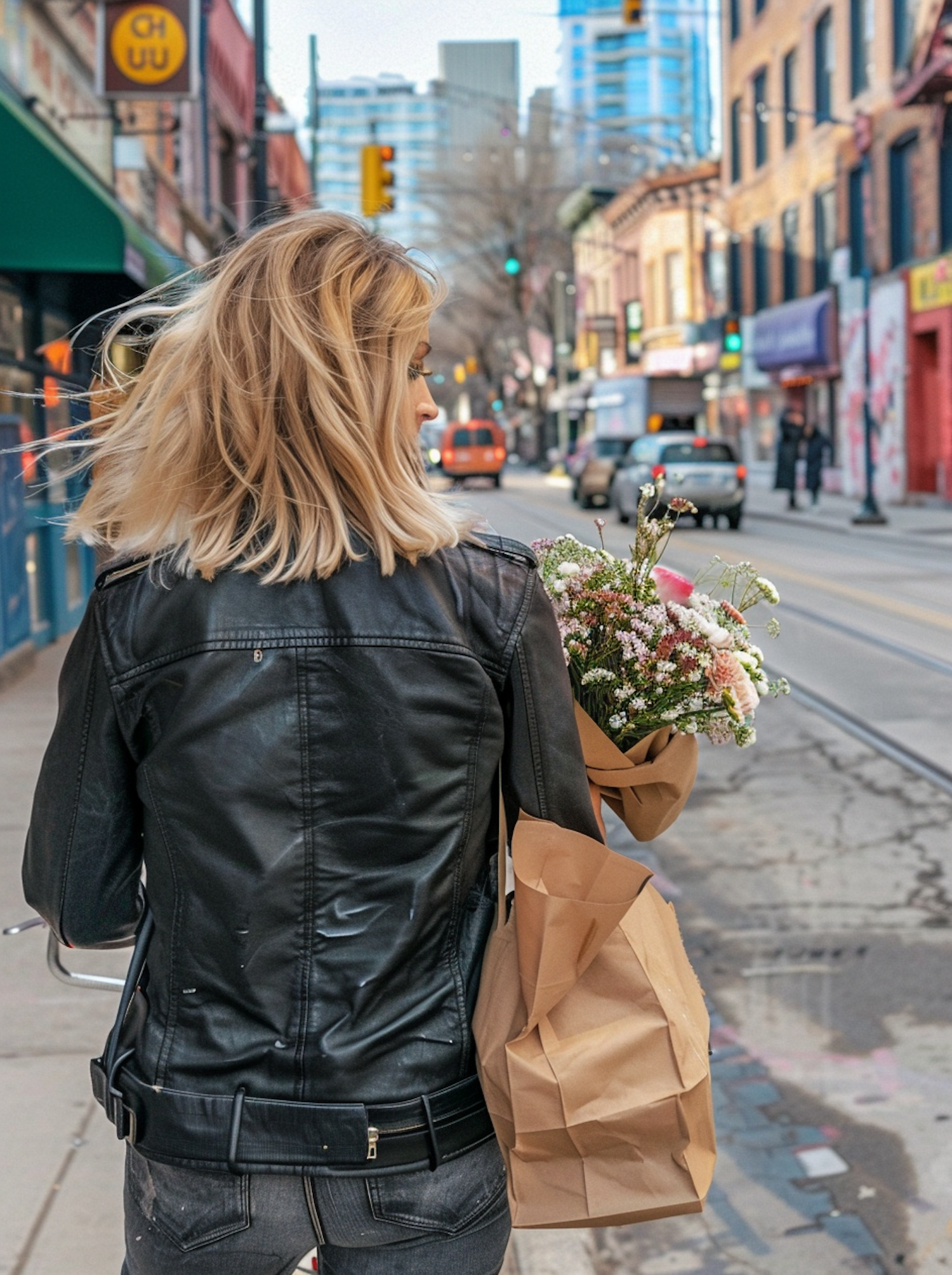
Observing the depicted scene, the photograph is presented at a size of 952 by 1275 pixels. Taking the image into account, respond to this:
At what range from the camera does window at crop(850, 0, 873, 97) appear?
32.1 metres

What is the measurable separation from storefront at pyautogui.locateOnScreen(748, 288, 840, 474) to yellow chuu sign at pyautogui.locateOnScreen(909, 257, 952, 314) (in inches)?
185

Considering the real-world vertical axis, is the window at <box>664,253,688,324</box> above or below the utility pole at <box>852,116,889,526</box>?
above

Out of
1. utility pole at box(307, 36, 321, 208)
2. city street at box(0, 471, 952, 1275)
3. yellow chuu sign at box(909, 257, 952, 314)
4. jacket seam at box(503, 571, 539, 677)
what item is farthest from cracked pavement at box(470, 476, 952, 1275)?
utility pole at box(307, 36, 321, 208)

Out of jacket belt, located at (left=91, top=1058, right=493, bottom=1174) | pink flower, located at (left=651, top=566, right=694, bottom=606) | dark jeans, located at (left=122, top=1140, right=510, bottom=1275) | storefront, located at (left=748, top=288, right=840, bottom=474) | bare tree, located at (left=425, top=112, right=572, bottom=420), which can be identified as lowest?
dark jeans, located at (left=122, top=1140, right=510, bottom=1275)

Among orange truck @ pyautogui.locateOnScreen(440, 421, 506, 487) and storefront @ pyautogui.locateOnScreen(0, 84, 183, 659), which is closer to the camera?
storefront @ pyautogui.locateOnScreen(0, 84, 183, 659)

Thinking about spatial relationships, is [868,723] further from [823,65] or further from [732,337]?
[823,65]

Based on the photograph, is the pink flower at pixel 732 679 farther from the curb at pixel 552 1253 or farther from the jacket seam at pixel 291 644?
the curb at pixel 552 1253

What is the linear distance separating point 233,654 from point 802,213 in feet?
124

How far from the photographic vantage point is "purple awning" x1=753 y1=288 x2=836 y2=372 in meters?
34.2

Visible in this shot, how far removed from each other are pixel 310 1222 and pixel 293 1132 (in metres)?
0.13

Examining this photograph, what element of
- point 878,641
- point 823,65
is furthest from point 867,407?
point 878,641

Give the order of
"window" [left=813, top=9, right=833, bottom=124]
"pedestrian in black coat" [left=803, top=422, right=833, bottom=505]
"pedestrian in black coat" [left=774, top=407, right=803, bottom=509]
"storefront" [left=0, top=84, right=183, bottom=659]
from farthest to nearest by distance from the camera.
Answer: "window" [left=813, top=9, right=833, bottom=124] → "pedestrian in black coat" [left=774, top=407, right=803, bottom=509] → "pedestrian in black coat" [left=803, top=422, right=833, bottom=505] → "storefront" [left=0, top=84, right=183, bottom=659]

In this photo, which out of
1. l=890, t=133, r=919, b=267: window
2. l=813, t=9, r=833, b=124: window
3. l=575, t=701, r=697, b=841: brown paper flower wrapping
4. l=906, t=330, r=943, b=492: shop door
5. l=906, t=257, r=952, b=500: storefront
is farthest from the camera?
Answer: l=813, t=9, r=833, b=124: window

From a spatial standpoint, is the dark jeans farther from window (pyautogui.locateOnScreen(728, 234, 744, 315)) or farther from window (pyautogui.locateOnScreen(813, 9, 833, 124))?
window (pyautogui.locateOnScreen(728, 234, 744, 315))
